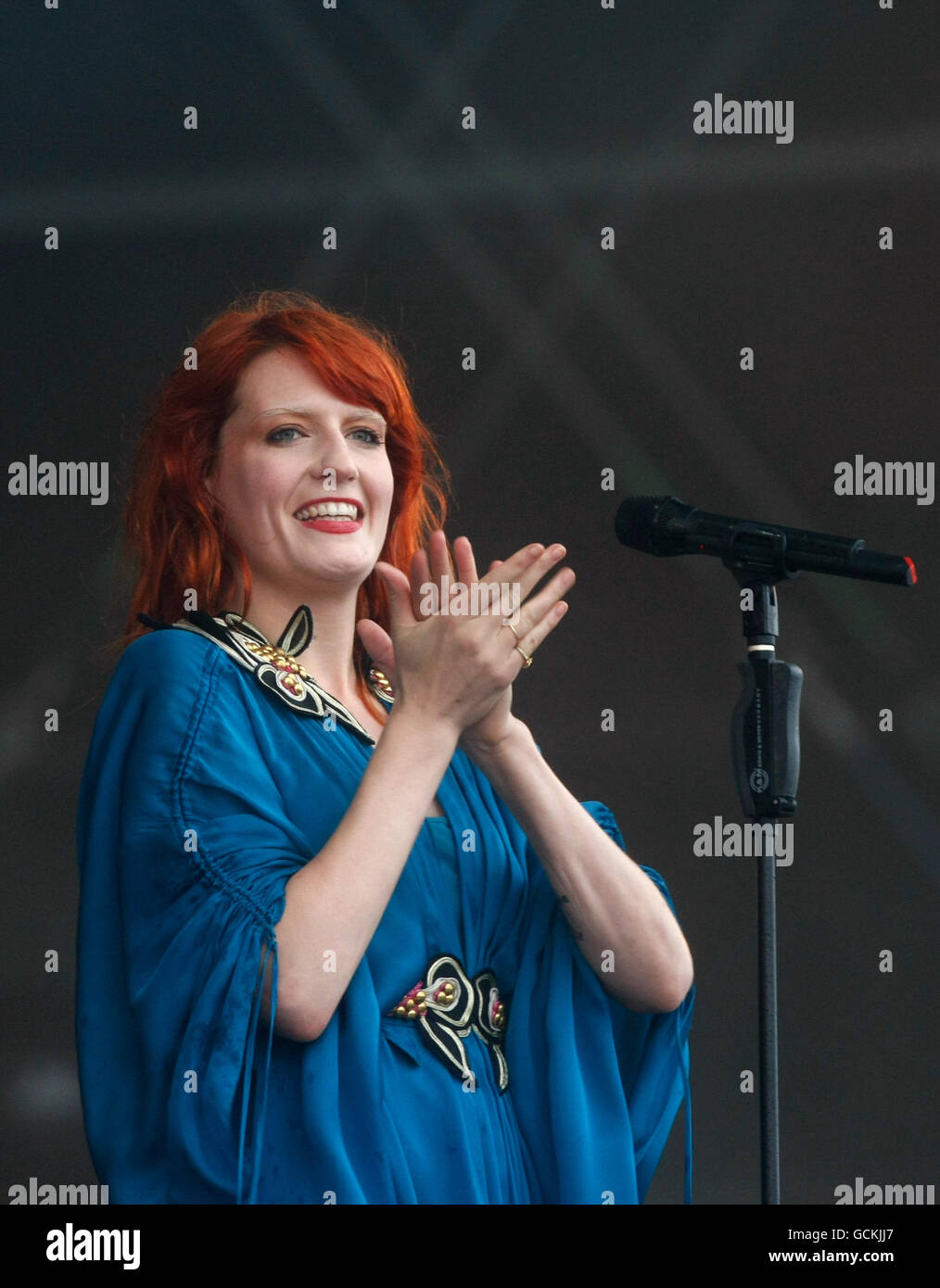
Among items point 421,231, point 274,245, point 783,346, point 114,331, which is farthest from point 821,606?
point 114,331

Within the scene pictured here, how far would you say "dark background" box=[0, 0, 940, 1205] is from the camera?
2.91 m

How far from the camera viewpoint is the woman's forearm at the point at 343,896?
59.4 inches

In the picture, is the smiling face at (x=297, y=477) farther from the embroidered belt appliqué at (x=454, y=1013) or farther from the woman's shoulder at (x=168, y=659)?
the embroidered belt appliqué at (x=454, y=1013)

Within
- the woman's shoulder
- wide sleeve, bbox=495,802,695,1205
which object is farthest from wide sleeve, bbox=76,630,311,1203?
wide sleeve, bbox=495,802,695,1205

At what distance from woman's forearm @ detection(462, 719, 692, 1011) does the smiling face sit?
11.8 inches

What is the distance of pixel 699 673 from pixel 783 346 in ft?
2.13

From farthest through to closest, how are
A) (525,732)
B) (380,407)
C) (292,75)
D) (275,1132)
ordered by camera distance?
1. (292,75)
2. (380,407)
3. (525,732)
4. (275,1132)

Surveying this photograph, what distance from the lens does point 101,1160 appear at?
63.4 inches

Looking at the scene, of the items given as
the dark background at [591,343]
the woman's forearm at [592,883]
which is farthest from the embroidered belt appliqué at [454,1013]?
the dark background at [591,343]

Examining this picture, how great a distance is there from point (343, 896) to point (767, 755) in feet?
1.63

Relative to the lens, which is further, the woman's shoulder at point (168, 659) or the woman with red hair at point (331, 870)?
the woman's shoulder at point (168, 659)

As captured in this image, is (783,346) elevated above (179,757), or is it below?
above

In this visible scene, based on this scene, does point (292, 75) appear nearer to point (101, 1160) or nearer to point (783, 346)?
point (783, 346)

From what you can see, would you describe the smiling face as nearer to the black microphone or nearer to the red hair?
the red hair
